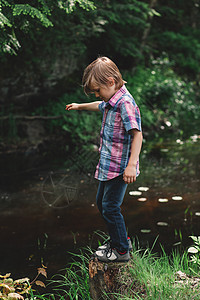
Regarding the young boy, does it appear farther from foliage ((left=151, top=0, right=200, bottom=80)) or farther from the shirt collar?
foliage ((left=151, top=0, right=200, bottom=80))

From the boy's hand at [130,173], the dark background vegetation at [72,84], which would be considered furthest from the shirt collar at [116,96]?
the dark background vegetation at [72,84]

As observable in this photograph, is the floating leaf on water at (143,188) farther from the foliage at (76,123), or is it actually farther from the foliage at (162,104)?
the foliage at (162,104)

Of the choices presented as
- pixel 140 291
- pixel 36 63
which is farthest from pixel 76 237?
pixel 36 63

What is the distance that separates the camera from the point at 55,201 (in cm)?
492

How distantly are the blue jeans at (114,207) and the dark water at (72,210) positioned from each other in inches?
39.5

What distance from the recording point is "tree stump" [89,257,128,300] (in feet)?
8.63

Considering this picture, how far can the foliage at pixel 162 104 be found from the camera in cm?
909

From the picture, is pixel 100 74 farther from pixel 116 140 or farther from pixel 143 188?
pixel 143 188

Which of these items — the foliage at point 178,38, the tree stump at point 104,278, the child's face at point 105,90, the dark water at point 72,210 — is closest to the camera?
the child's face at point 105,90

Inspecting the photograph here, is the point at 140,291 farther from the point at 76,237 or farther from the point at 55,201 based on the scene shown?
the point at 55,201

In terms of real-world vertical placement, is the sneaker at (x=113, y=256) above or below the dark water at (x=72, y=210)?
above

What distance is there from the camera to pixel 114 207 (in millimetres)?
2561

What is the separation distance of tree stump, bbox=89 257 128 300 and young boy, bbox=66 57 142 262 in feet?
0.23

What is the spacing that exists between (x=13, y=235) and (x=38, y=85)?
4640mm
